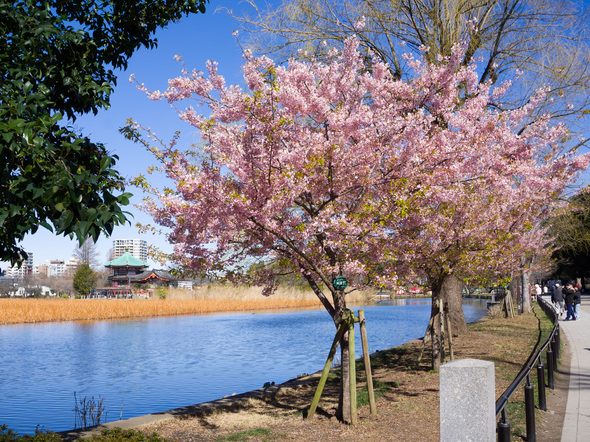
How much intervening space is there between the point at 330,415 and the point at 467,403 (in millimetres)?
5099

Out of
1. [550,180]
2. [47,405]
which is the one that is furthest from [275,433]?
[550,180]

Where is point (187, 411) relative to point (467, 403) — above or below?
below

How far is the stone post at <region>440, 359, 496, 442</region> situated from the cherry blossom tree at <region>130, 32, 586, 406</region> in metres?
3.73

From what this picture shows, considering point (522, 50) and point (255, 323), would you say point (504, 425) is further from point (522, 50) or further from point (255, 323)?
point (255, 323)

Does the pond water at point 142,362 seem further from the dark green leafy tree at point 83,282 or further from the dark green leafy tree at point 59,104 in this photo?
the dark green leafy tree at point 83,282

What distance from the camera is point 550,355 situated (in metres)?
10.5

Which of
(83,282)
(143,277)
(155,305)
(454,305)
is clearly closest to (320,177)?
(454,305)

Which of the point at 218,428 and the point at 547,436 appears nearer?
the point at 547,436

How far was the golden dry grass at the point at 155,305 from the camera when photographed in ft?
115

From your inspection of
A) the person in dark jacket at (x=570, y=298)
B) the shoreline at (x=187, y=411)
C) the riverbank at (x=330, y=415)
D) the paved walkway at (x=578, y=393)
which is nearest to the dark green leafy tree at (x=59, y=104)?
the shoreline at (x=187, y=411)

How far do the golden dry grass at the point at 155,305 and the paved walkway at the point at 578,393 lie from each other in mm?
24246

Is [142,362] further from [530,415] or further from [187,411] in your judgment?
[530,415]

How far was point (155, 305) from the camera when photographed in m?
40.8

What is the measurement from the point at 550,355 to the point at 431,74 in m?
6.12
